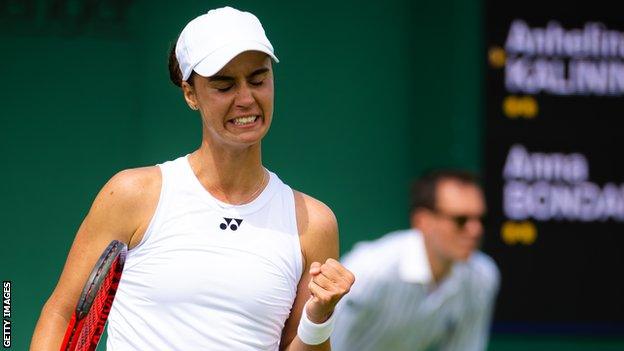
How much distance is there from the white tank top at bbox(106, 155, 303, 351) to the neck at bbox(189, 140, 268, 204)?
2 cm

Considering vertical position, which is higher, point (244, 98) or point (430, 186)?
point (244, 98)

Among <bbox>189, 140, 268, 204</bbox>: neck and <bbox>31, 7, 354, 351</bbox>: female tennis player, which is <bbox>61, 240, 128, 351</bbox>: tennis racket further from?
<bbox>189, 140, 268, 204</bbox>: neck

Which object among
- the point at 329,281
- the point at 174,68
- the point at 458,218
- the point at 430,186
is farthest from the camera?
the point at 430,186

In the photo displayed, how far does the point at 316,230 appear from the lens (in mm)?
2711

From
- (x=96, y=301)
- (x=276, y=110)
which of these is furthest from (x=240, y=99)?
(x=276, y=110)

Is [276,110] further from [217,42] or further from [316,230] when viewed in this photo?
[217,42]

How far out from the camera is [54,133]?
5.43 meters

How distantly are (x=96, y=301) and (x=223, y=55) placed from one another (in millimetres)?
538

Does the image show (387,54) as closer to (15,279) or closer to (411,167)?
(411,167)

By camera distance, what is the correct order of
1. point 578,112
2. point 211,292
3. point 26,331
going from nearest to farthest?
point 211,292 < point 26,331 < point 578,112

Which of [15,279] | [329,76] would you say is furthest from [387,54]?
[15,279]

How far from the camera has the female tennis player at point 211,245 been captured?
2574mm

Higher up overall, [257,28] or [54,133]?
[257,28]

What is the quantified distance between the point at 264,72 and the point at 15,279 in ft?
9.92
